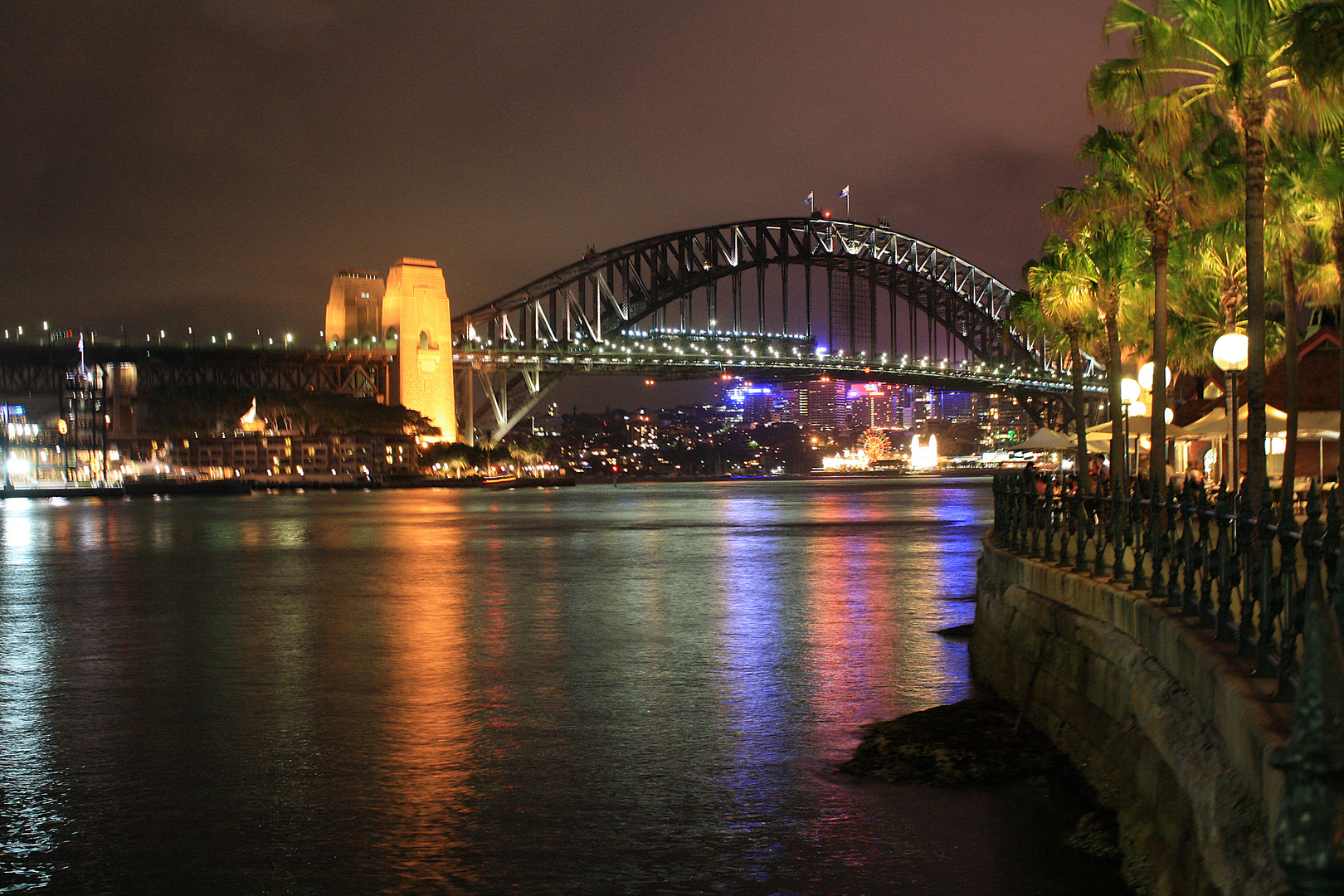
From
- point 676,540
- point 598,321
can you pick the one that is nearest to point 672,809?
point 676,540

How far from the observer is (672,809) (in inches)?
349

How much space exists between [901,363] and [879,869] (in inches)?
4307

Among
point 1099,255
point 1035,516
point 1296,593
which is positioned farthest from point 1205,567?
point 1099,255

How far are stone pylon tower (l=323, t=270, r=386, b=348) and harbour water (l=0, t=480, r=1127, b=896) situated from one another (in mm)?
95269

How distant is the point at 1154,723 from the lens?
7.28 meters

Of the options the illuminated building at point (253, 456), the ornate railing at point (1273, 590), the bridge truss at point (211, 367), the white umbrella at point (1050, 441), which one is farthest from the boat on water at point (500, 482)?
the ornate railing at point (1273, 590)

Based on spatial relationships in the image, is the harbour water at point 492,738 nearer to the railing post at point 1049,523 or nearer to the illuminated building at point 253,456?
the railing post at point 1049,523

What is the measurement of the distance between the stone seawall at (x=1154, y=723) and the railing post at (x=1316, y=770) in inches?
59.6

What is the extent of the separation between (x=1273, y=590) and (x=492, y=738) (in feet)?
22.5

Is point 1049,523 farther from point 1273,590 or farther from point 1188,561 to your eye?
point 1273,590

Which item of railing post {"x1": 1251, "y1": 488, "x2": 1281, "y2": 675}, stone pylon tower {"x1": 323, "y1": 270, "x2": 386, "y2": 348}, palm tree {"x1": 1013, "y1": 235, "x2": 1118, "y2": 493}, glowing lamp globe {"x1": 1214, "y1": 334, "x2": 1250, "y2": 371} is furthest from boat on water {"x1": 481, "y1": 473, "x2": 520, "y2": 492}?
railing post {"x1": 1251, "y1": 488, "x2": 1281, "y2": 675}

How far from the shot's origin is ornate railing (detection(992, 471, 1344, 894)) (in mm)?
2947

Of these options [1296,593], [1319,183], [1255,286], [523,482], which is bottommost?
[523,482]

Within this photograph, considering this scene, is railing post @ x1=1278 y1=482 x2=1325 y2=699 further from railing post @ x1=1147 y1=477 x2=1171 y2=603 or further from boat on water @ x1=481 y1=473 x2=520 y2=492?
boat on water @ x1=481 y1=473 x2=520 y2=492
